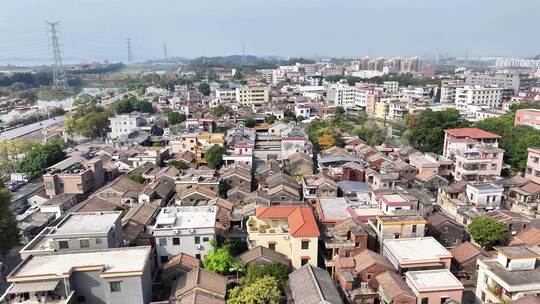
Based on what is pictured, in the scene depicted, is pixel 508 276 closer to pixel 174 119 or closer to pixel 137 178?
pixel 137 178

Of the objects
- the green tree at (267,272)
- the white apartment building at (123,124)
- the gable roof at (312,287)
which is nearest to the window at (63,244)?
the green tree at (267,272)

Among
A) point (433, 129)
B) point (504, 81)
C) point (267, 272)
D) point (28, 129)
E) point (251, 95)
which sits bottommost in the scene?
point (267, 272)

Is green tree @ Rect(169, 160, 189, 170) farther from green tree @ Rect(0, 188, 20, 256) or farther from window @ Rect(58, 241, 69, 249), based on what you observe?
window @ Rect(58, 241, 69, 249)

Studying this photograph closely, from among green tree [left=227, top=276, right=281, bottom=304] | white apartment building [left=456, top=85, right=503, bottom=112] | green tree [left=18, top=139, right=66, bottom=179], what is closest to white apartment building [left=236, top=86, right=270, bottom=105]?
white apartment building [left=456, top=85, right=503, bottom=112]

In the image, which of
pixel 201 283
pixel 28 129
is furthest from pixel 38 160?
pixel 28 129

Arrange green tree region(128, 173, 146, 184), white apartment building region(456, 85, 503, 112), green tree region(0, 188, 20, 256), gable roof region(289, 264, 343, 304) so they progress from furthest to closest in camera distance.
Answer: white apartment building region(456, 85, 503, 112) < green tree region(128, 173, 146, 184) < green tree region(0, 188, 20, 256) < gable roof region(289, 264, 343, 304)

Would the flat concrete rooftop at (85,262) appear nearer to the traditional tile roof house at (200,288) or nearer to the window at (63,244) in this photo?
the window at (63,244)

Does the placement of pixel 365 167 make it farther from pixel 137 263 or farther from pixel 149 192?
pixel 137 263
